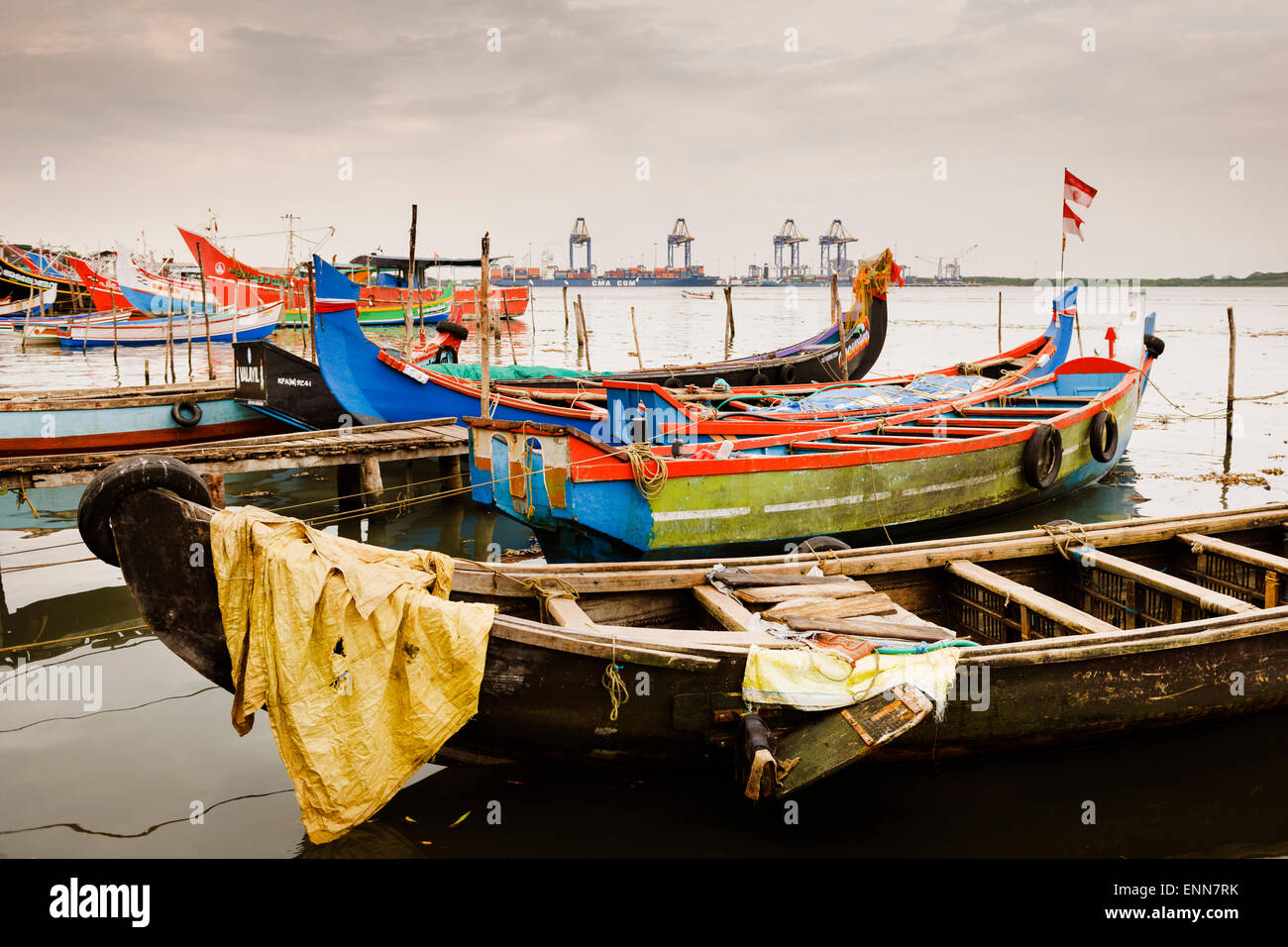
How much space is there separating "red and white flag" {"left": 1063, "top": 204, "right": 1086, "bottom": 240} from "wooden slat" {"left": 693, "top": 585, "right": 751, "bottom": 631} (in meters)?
11.8

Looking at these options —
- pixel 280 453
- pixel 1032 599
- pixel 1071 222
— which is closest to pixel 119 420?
pixel 280 453

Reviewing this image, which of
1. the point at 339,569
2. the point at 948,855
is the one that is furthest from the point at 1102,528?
the point at 339,569

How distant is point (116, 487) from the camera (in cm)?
397

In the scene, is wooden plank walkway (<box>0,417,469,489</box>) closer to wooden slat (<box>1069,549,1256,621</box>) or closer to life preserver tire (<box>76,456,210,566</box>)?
life preserver tire (<box>76,456,210,566</box>)

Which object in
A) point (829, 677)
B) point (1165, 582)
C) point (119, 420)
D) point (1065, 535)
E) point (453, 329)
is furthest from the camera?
point (453, 329)

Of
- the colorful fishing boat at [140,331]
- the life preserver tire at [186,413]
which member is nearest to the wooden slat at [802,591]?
the life preserver tire at [186,413]

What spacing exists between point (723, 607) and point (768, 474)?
132 inches

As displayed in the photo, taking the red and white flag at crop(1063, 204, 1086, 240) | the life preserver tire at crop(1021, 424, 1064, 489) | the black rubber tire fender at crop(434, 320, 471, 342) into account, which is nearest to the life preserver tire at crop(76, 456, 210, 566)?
the life preserver tire at crop(1021, 424, 1064, 489)

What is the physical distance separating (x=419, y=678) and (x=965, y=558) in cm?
388

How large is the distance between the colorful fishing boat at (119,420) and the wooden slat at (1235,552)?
11.8 m

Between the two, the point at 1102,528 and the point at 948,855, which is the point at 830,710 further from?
the point at 1102,528

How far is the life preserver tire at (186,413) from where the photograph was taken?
12.4 metres

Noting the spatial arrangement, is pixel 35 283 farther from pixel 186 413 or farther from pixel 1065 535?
pixel 1065 535

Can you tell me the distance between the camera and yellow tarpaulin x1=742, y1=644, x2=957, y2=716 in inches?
170
